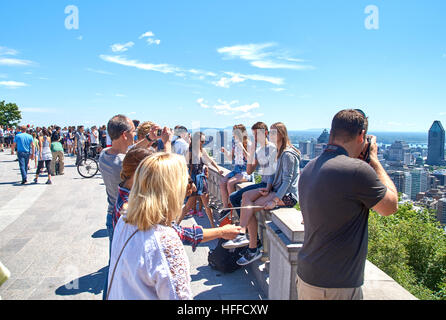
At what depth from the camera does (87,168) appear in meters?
12.9

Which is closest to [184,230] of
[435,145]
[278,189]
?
[278,189]

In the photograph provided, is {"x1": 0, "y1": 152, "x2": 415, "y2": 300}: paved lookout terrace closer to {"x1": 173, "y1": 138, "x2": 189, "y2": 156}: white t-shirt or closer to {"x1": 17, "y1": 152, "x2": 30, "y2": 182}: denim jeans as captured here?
{"x1": 173, "y1": 138, "x2": 189, "y2": 156}: white t-shirt

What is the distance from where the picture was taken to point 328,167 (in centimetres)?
197

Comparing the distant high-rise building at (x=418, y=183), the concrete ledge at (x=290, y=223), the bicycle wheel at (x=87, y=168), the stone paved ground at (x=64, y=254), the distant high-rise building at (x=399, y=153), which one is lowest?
the distant high-rise building at (x=418, y=183)

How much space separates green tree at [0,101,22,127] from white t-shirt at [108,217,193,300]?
2888 inches

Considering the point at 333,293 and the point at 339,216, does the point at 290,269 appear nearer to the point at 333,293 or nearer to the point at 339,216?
the point at 333,293

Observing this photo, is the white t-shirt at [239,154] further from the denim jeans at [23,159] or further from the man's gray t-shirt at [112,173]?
the denim jeans at [23,159]

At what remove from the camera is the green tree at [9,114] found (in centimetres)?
6212

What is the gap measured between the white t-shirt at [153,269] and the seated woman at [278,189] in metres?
2.48

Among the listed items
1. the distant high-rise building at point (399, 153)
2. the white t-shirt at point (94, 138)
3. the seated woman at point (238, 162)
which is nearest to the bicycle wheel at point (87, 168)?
the white t-shirt at point (94, 138)

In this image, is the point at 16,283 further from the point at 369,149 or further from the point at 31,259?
the point at 369,149
